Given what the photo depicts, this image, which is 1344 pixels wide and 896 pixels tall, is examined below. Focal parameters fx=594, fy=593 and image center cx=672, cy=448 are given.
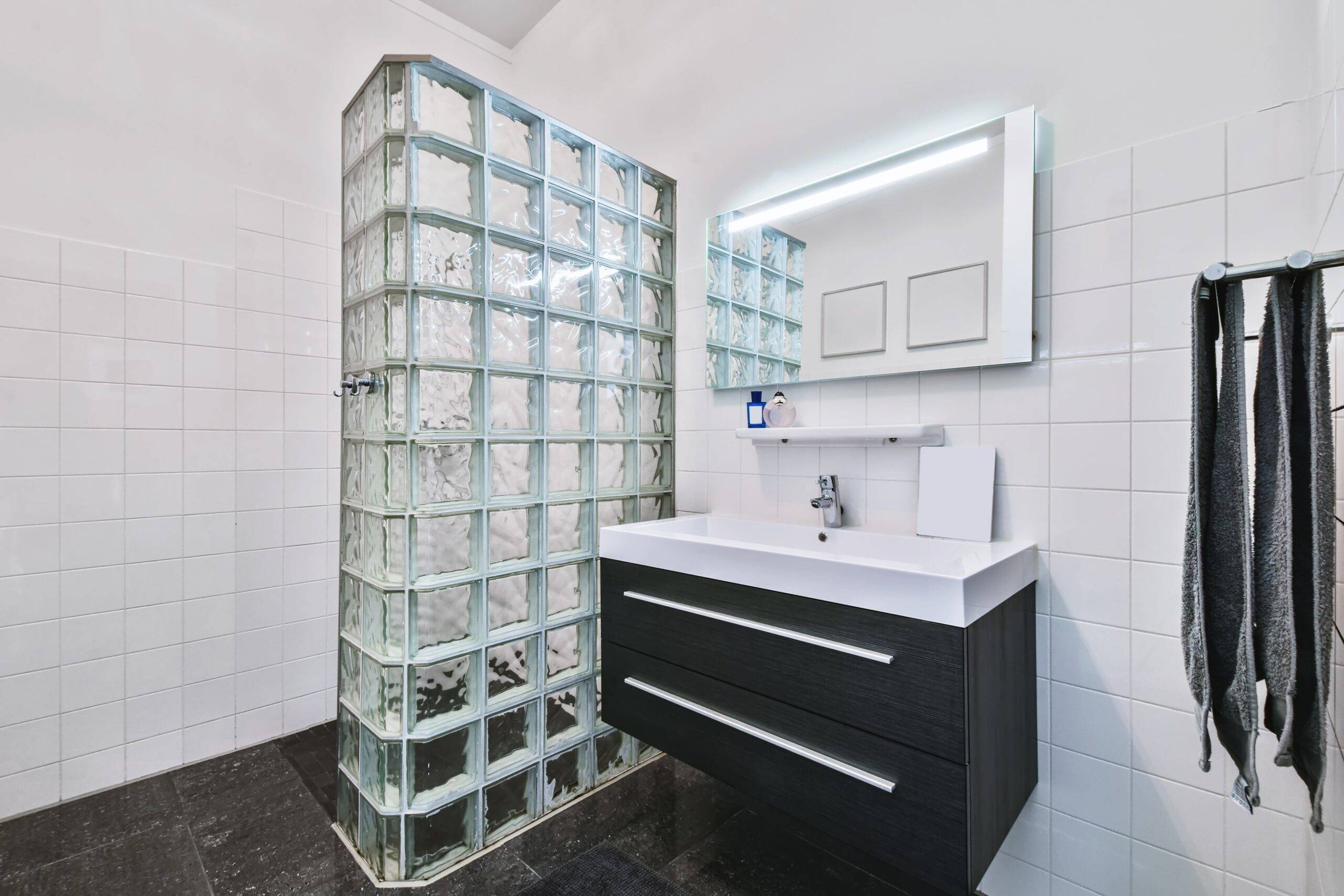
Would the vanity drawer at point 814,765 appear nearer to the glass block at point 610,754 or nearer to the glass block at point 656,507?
the glass block at point 610,754

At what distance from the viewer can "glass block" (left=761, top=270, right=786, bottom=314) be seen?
6.09 feet

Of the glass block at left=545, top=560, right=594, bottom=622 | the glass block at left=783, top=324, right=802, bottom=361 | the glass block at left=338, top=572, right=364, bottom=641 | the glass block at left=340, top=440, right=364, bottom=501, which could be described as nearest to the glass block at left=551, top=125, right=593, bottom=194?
the glass block at left=783, top=324, right=802, bottom=361

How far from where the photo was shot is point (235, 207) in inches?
85.0

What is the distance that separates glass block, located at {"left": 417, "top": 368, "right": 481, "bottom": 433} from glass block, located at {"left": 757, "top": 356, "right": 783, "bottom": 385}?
0.86 meters

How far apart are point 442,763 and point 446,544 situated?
1.92ft

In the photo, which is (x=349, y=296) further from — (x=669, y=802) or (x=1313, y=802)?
(x=1313, y=802)

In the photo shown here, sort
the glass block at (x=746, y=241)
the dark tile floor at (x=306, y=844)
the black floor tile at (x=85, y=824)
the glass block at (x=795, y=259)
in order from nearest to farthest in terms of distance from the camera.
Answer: the dark tile floor at (x=306, y=844) → the black floor tile at (x=85, y=824) → the glass block at (x=795, y=259) → the glass block at (x=746, y=241)

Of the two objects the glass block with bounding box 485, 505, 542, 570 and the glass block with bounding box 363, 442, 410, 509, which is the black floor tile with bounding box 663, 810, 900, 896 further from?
the glass block with bounding box 363, 442, 410, 509

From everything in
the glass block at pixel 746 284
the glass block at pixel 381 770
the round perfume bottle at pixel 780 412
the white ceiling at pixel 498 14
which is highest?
the white ceiling at pixel 498 14

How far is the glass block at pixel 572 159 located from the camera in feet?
5.99

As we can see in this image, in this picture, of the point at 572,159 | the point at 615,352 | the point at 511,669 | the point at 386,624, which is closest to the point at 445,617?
the point at 386,624

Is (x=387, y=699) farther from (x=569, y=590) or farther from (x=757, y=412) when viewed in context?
(x=757, y=412)

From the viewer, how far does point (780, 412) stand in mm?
1833

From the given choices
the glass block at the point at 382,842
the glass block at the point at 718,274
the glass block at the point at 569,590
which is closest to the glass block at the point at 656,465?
the glass block at the point at 569,590
